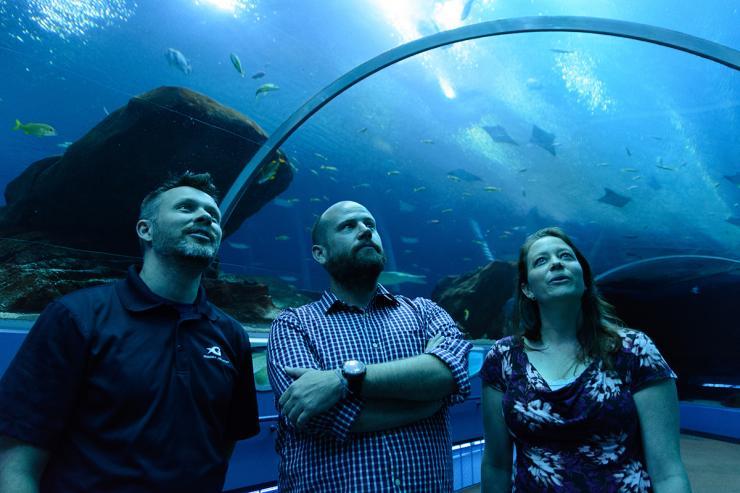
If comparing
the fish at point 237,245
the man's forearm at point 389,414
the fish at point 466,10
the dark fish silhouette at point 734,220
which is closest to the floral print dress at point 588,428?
the man's forearm at point 389,414

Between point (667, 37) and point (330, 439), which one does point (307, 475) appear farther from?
point (667, 37)

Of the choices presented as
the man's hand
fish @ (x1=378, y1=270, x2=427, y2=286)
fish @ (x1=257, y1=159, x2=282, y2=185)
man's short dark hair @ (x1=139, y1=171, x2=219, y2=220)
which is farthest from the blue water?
the man's hand

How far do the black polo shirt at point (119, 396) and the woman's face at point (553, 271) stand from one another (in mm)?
1431

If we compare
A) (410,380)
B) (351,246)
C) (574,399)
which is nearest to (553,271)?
(574,399)

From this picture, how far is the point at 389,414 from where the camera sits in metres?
1.77

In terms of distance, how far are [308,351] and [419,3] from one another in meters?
7.16

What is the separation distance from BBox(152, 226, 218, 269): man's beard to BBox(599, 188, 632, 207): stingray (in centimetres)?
1483

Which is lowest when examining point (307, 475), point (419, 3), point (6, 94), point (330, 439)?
point (307, 475)

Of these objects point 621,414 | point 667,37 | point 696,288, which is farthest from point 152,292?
point 696,288

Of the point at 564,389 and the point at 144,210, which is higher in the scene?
the point at 144,210

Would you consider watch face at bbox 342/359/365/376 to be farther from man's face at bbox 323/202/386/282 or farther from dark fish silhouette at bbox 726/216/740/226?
dark fish silhouette at bbox 726/216/740/226

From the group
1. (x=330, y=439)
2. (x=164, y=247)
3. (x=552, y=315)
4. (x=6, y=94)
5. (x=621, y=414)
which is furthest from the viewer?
(x=6, y=94)

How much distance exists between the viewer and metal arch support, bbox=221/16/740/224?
18.7 ft

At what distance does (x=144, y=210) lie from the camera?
→ 2076 mm
